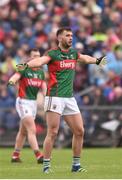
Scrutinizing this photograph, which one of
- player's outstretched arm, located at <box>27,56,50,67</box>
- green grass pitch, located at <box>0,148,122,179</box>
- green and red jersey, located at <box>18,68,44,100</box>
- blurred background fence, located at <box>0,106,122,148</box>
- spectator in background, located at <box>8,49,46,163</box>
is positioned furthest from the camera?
blurred background fence, located at <box>0,106,122,148</box>

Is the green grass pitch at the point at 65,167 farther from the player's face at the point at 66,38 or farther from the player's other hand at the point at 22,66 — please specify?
the player's face at the point at 66,38

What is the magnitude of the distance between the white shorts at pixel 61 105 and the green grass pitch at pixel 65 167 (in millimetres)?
1056

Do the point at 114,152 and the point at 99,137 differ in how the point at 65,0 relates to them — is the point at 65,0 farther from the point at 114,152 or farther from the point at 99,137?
the point at 114,152

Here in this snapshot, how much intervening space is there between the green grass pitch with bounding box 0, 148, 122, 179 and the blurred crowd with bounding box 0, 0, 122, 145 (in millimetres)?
3641

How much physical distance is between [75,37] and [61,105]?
12518 mm

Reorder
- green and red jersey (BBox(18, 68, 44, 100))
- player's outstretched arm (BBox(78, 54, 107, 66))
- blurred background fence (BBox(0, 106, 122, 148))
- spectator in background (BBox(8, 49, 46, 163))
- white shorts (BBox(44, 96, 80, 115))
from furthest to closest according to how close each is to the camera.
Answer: blurred background fence (BBox(0, 106, 122, 148)) < green and red jersey (BBox(18, 68, 44, 100)) < spectator in background (BBox(8, 49, 46, 163)) < player's outstretched arm (BBox(78, 54, 107, 66)) < white shorts (BBox(44, 96, 80, 115))

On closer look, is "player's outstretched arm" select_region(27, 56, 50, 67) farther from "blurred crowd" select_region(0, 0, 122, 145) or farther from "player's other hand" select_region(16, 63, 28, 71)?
"blurred crowd" select_region(0, 0, 122, 145)

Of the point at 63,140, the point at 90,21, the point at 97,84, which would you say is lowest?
the point at 63,140

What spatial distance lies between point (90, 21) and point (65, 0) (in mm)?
1487

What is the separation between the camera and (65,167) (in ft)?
48.7

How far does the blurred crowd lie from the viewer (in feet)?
75.7

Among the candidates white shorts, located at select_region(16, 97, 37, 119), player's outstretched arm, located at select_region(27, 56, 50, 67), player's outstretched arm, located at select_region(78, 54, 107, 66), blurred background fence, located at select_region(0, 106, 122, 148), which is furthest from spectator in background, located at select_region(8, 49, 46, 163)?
blurred background fence, located at select_region(0, 106, 122, 148)

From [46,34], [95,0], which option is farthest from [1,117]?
[95,0]

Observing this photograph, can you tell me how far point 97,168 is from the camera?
14.6m
